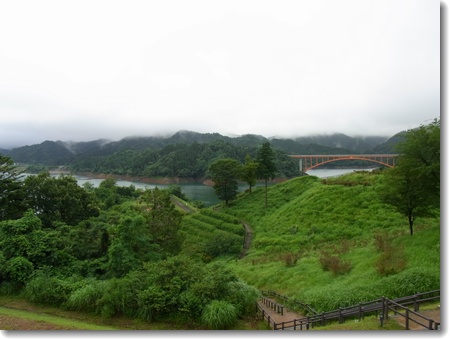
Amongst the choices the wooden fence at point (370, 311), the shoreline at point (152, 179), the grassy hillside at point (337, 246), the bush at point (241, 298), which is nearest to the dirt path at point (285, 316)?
the grassy hillside at point (337, 246)

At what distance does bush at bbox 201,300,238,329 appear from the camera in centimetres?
650

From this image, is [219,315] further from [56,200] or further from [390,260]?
[56,200]

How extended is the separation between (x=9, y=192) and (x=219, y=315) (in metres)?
12.4

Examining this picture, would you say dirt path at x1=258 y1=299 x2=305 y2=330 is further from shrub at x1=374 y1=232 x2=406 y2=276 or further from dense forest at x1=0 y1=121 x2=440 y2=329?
shrub at x1=374 y1=232 x2=406 y2=276

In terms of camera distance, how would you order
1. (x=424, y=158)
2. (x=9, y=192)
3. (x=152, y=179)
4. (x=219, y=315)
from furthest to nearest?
(x=152, y=179) → (x=9, y=192) → (x=424, y=158) → (x=219, y=315)

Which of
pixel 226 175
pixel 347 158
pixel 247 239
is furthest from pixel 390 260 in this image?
pixel 347 158

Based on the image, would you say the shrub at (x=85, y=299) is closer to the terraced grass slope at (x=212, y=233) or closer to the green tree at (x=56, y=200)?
the green tree at (x=56, y=200)

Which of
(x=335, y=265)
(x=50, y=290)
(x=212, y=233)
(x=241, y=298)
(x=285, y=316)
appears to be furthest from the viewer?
(x=212, y=233)

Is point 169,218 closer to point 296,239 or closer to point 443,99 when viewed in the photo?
point 296,239

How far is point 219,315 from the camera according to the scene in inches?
257

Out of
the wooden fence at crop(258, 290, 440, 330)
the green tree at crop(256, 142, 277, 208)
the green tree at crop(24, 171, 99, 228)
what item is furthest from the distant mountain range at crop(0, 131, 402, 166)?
the wooden fence at crop(258, 290, 440, 330)

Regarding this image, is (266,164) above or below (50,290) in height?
above

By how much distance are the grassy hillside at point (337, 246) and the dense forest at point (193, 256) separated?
0.06 metres

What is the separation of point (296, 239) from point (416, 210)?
8.02m
